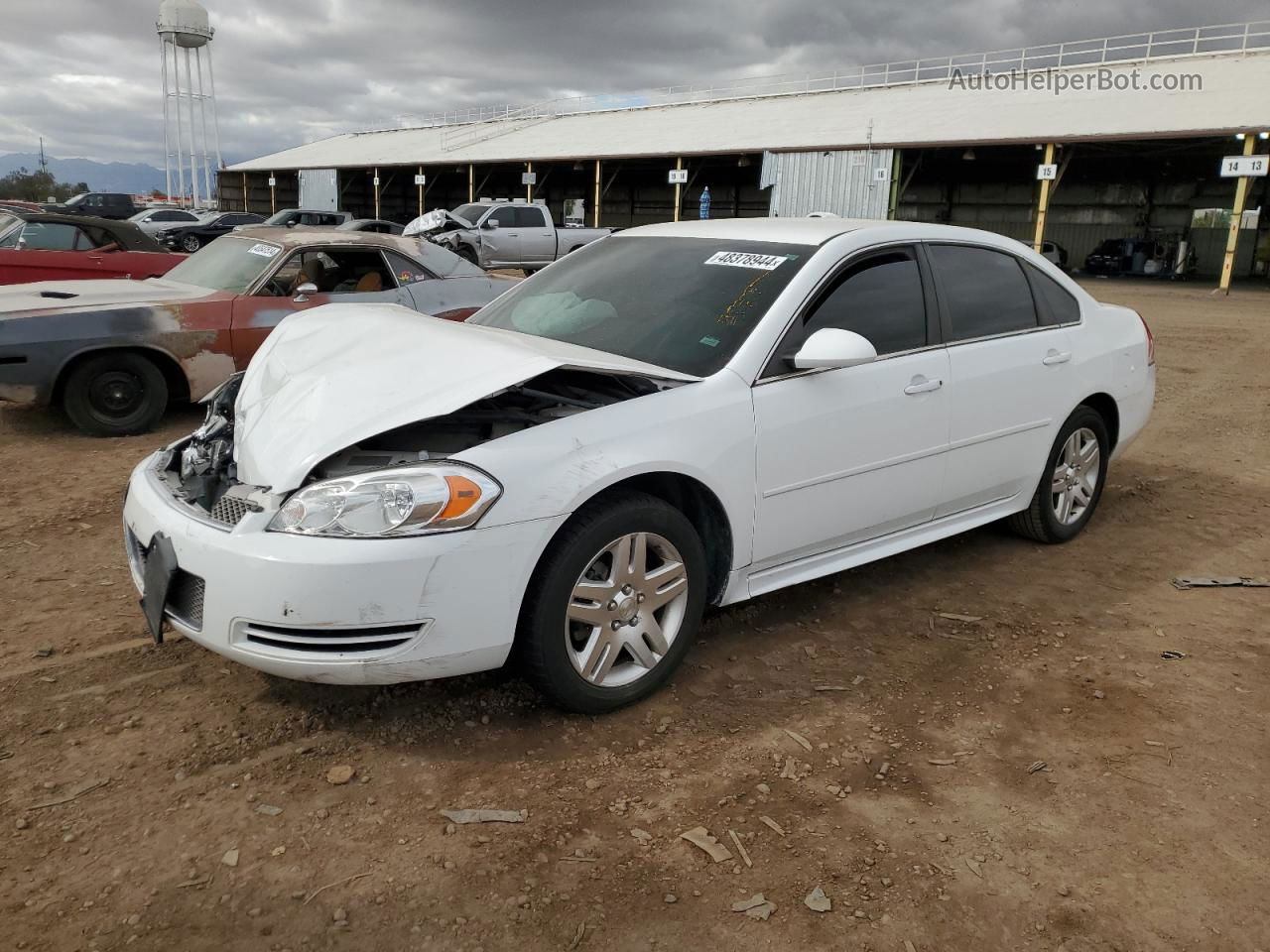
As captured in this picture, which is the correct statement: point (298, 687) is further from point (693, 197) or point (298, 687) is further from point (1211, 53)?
point (693, 197)

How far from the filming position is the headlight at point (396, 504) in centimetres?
264

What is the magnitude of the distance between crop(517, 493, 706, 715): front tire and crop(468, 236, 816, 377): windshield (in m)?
A: 0.68

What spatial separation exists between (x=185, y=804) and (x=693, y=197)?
143 ft

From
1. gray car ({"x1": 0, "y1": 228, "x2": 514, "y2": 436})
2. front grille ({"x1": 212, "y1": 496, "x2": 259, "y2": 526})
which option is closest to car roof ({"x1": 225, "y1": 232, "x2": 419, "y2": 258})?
gray car ({"x1": 0, "y1": 228, "x2": 514, "y2": 436})

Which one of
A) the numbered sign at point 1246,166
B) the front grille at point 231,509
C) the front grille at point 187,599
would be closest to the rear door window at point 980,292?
the front grille at point 231,509

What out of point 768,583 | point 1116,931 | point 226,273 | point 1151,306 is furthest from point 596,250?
point 1151,306

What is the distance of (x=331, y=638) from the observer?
2.63m

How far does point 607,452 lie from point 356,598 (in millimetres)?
866

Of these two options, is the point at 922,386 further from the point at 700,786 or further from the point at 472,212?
the point at 472,212

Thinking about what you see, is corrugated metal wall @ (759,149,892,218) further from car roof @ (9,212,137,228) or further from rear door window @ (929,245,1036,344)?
rear door window @ (929,245,1036,344)

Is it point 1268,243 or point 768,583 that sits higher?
→ point 1268,243

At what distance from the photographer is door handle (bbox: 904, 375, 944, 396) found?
380 cm

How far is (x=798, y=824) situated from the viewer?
8.44 ft

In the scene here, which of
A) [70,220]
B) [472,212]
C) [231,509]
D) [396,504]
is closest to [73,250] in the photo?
[70,220]
